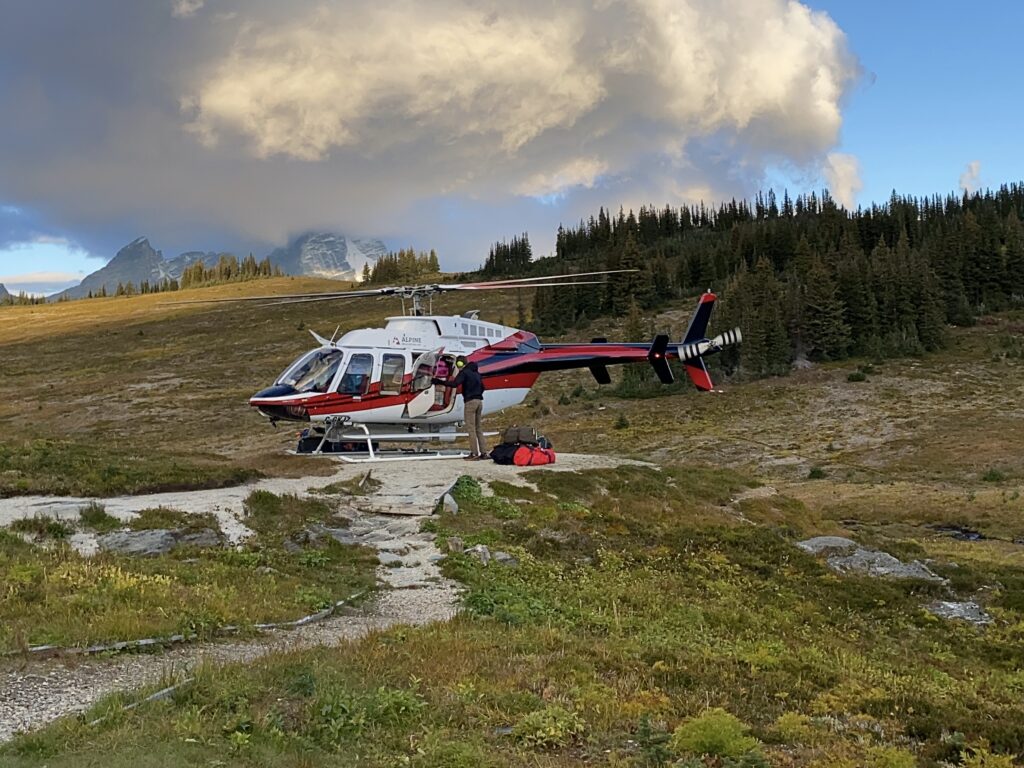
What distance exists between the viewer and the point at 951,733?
7168 mm

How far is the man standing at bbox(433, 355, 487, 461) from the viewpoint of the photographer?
A: 23.4 m

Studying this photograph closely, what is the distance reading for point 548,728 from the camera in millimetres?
6465

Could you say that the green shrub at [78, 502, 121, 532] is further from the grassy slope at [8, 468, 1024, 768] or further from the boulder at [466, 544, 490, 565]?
the boulder at [466, 544, 490, 565]

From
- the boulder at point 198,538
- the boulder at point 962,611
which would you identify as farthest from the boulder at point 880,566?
the boulder at point 198,538

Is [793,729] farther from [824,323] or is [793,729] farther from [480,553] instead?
[824,323]

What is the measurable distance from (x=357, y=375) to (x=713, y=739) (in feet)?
62.0

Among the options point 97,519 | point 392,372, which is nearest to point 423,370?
point 392,372

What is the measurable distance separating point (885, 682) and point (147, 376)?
3276 inches

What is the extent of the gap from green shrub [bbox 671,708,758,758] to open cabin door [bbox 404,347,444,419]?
18.8 meters

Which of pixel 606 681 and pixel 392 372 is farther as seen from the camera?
pixel 392 372

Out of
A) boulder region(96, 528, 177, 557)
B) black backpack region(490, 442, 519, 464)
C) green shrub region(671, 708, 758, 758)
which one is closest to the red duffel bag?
black backpack region(490, 442, 519, 464)

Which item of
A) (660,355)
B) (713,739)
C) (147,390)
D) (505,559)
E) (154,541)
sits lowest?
(505,559)

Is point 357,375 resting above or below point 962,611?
above

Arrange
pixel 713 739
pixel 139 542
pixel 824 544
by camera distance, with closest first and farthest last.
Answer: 1. pixel 713 739
2. pixel 139 542
3. pixel 824 544
